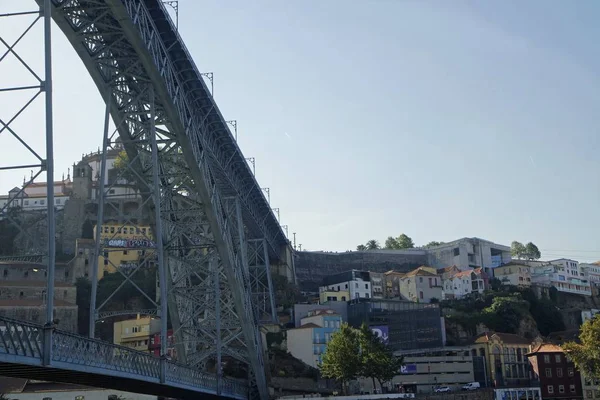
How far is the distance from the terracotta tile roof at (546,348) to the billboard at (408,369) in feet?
34.5

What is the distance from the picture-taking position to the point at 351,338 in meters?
63.7

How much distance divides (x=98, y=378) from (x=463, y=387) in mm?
45011

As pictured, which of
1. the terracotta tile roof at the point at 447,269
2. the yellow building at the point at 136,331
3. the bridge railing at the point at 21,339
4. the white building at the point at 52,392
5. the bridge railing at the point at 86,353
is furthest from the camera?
the terracotta tile roof at the point at 447,269

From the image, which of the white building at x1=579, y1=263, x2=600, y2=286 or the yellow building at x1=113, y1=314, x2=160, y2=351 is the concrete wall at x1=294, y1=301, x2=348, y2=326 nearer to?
the yellow building at x1=113, y1=314, x2=160, y2=351

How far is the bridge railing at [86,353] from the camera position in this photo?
22.3 metres

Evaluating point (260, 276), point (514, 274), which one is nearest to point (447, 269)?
point (514, 274)

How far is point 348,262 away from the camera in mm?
106750

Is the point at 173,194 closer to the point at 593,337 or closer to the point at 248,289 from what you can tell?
the point at 248,289

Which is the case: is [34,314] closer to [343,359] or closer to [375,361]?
[343,359]

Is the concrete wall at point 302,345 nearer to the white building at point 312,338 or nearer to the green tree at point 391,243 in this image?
the white building at point 312,338

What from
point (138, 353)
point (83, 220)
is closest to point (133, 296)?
point (83, 220)

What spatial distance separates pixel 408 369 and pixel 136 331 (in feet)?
80.6

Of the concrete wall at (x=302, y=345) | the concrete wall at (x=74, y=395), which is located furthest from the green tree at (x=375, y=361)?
the concrete wall at (x=74, y=395)

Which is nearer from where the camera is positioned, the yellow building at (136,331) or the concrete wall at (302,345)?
the concrete wall at (302,345)
